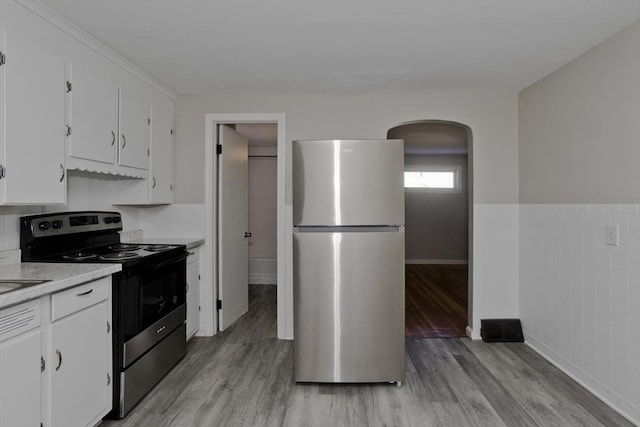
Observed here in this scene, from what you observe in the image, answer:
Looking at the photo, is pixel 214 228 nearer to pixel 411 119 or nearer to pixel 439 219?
pixel 411 119

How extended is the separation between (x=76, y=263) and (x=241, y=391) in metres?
1.28

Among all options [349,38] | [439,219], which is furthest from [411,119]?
[439,219]

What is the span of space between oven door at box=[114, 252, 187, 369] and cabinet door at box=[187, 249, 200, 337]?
0.26 m

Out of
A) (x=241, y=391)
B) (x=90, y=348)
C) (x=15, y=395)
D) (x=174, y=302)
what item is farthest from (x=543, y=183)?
(x=15, y=395)

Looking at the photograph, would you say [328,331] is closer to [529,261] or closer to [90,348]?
[90,348]

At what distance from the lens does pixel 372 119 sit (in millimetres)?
3357

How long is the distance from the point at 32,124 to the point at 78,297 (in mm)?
880

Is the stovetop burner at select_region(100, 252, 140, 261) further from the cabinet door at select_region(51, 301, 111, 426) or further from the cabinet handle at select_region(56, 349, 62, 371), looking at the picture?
the cabinet handle at select_region(56, 349, 62, 371)

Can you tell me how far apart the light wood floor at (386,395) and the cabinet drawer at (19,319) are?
90 cm

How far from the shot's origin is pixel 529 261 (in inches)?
123

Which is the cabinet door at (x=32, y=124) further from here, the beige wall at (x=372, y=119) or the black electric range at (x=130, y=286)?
the beige wall at (x=372, y=119)

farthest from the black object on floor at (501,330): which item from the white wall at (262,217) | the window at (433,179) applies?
the window at (433,179)

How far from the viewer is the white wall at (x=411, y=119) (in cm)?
331

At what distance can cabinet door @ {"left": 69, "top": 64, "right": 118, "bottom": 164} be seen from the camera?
2.09m
